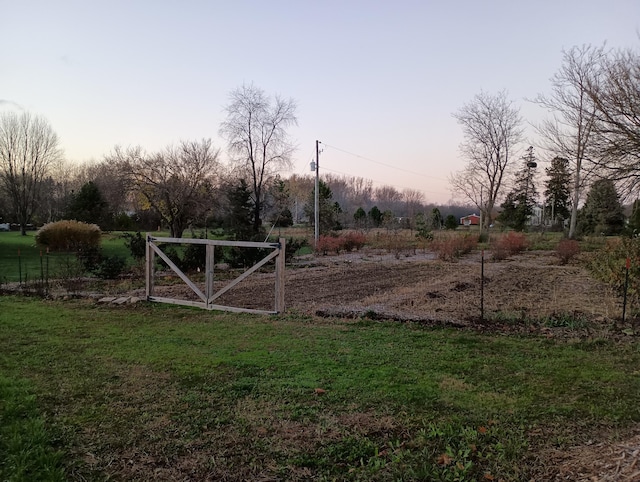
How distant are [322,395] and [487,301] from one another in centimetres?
604

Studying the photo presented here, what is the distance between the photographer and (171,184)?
2972cm

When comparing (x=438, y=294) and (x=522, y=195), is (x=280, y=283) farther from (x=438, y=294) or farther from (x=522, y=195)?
(x=522, y=195)

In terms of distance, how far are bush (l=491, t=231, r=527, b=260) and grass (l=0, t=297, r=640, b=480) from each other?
45.7 feet

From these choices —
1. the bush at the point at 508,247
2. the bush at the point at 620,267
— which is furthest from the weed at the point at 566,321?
the bush at the point at 508,247

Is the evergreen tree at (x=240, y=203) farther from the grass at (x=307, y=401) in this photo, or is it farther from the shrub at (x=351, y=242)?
the grass at (x=307, y=401)

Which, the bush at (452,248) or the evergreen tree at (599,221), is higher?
the evergreen tree at (599,221)

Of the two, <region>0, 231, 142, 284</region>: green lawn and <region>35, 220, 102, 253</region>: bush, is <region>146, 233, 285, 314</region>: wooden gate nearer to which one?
<region>0, 231, 142, 284</region>: green lawn

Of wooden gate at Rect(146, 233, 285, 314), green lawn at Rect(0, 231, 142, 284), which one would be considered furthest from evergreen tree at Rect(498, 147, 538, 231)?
wooden gate at Rect(146, 233, 285, 314)

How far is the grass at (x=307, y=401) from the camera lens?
278cm

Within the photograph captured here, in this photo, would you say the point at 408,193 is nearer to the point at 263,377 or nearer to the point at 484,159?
the point at 484,159

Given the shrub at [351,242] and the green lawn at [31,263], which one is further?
the shrub at [351,242]

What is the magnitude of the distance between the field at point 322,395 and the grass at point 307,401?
0.06 feet

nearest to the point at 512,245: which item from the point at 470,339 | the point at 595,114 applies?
the point at 595,114

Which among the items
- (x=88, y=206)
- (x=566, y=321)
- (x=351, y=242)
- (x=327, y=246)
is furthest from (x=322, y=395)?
(x=88, y=206)
